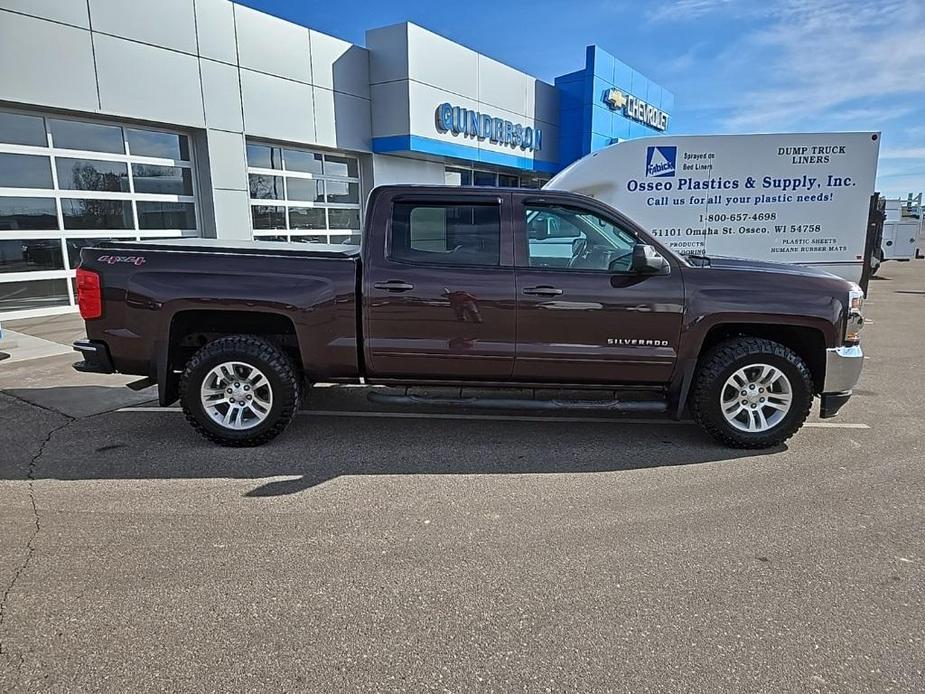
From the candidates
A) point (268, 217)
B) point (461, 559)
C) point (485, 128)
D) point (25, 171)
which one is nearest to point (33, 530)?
point (461, 559)

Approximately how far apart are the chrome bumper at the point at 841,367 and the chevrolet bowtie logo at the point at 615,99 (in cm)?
2044

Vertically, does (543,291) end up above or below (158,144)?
below

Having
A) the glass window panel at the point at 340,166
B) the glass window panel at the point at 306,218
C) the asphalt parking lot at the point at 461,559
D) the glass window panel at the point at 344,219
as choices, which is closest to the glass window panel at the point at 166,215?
the glass window panel at the point at 306,218

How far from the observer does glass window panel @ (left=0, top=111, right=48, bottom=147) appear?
10.4m

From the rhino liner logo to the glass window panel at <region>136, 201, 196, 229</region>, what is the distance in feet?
31.8

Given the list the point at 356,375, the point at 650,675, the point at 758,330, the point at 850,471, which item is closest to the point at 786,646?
the point at 650,675

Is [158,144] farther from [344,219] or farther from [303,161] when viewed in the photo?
[344,219]

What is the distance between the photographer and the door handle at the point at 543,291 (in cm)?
453

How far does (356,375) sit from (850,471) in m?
3.72

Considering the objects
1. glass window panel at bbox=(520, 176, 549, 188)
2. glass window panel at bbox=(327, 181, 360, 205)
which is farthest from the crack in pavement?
glass window panel at bbox=(520, 176, 549, 188)

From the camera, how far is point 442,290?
455cm

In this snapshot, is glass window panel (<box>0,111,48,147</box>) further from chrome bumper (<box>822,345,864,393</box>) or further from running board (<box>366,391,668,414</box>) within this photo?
chrome bumper (<box>822,345,864,393</box>)

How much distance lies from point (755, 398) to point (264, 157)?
42.6 feet

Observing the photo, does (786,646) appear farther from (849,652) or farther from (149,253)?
(149,253)
